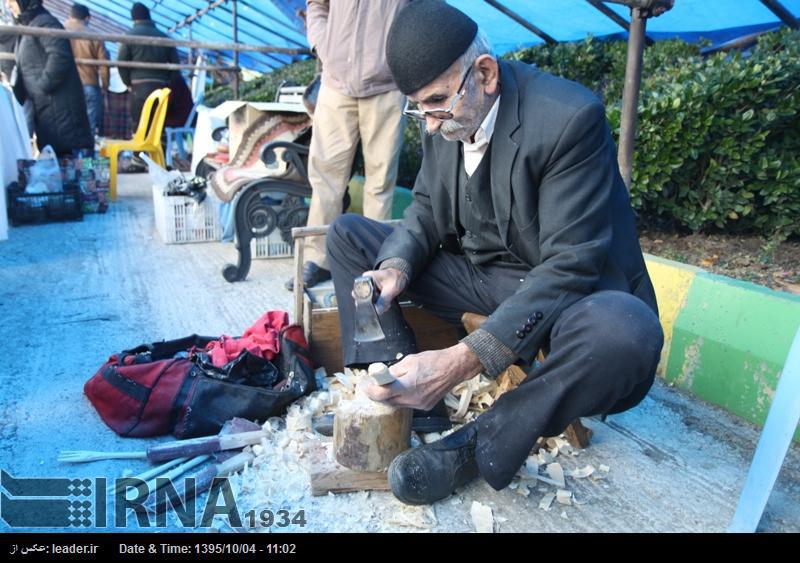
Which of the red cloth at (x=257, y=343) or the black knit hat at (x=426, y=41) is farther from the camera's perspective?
the red cloth at (x=257, y=343)

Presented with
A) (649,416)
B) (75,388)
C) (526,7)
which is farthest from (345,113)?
(526,7)

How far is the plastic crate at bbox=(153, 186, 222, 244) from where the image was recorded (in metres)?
5.21

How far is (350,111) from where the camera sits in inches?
151

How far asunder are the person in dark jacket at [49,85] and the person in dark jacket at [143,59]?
173 cm

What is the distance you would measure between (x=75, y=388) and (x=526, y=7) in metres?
4.92

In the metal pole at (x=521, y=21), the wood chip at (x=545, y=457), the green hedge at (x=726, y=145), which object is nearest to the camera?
the wood chip at (x=545, y=457)

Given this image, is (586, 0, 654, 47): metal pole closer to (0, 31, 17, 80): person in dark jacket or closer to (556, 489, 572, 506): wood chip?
(556, 489, 572, 506): wood chip

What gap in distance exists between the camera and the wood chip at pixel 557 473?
6.70ft

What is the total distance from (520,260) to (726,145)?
1.86 m

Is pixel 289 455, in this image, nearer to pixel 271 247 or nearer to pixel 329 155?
pixel 329 155

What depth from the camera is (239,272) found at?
422 centimetres

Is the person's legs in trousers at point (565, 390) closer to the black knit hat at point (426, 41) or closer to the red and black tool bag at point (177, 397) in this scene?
the red and black tool bag at point (177, 397)

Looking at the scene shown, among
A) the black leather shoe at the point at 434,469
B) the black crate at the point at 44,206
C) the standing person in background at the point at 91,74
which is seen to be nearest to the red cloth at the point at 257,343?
the black leather shoe at the point at 434,469

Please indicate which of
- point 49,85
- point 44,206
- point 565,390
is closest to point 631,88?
point 565,390
